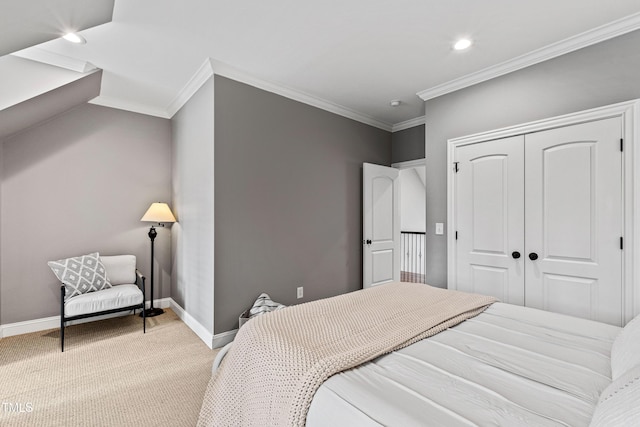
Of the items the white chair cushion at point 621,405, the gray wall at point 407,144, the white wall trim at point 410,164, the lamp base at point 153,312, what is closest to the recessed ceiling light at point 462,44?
the gray wall at point 407,144

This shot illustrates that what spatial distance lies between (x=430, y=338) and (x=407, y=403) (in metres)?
0.56

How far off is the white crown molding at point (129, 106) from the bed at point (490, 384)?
3.83m

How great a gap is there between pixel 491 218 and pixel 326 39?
2.21m

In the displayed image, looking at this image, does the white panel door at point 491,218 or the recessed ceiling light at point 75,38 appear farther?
the white panel door at point 491,218

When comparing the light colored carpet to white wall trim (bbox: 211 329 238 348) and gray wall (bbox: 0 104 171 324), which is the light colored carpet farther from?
gray wall (bbox: 0 104 171 324)

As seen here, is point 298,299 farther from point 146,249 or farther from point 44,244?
point 44,244

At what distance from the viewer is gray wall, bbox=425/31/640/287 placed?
7.48 feet

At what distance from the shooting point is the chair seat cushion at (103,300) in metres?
2.86

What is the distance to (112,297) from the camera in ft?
9.93

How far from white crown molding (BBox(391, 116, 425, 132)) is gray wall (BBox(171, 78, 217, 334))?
111 inches

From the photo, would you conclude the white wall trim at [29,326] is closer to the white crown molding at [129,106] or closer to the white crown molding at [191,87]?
the white crown molding at [129,106]

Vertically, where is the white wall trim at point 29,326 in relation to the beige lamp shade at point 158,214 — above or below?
below

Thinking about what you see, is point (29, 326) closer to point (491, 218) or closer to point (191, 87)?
point (191, 87)

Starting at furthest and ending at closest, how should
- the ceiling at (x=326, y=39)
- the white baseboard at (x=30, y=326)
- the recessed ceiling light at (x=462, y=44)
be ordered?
the white baseboard at (x=30, y=326) < the recessed ceiling light at (x=462, y=44) < the ceiling at (x=326, y=39)
